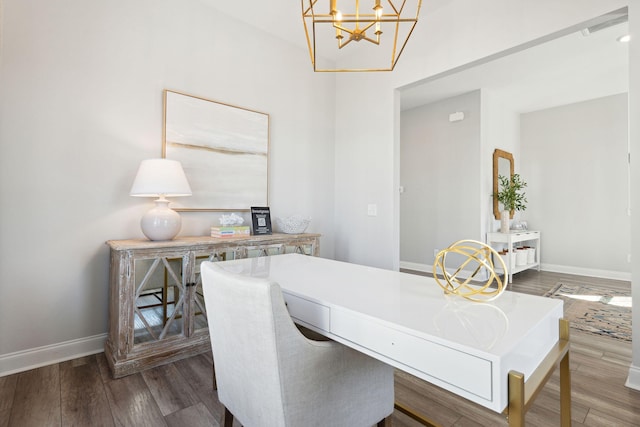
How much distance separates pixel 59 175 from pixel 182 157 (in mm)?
776

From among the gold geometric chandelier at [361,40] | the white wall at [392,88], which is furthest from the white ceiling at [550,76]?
the white wall at [392,88]

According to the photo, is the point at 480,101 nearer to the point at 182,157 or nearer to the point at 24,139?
the point at 182,157

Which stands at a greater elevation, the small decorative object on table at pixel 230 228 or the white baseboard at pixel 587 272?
the small decorative object on table at pixel 230 228

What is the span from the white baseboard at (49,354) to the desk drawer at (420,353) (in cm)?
203

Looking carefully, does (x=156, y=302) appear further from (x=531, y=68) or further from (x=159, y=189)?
(x=531, y=68)

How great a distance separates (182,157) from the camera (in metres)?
2.51

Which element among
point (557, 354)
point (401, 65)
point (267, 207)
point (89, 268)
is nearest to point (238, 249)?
point (267, 207)

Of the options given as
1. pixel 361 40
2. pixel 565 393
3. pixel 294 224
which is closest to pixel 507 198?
pixel 361 40

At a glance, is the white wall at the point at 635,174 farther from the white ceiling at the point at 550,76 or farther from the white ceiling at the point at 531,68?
the white ceiling at the point at 550,76

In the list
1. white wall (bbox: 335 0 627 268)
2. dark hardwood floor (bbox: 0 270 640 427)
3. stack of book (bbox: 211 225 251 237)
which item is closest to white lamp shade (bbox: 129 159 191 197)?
stack of book (bbox: 211 225 251 237)

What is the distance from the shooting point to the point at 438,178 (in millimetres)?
4922

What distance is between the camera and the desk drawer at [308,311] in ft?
3.47

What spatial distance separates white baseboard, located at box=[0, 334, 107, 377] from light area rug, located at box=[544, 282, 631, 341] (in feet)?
12.4

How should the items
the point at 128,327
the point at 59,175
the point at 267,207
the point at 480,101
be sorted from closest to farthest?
the point at 128,327 < the point at 59,175 < the point at 267,207 < the point at 480,101
